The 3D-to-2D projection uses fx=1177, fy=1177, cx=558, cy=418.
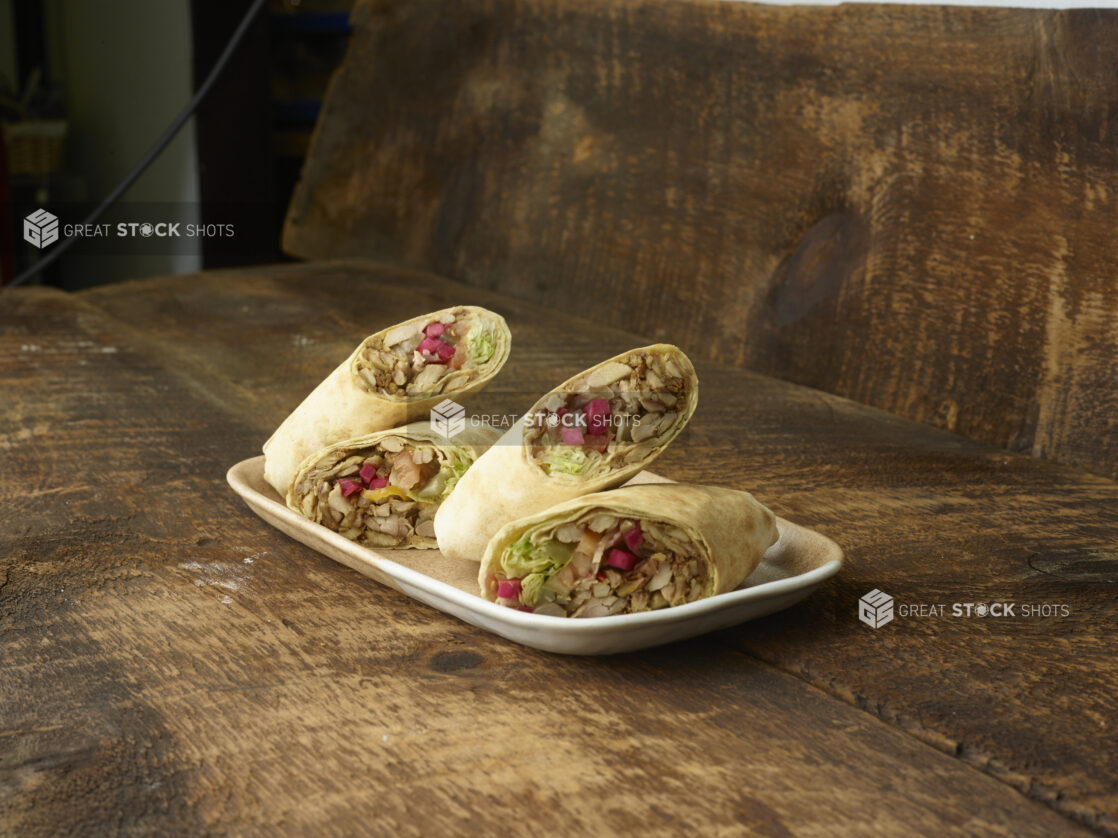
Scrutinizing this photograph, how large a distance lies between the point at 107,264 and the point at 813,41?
4.38 meters

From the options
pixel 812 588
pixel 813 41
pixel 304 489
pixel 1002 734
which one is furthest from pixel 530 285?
pixel 1002 734

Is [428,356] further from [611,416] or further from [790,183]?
[790,183]

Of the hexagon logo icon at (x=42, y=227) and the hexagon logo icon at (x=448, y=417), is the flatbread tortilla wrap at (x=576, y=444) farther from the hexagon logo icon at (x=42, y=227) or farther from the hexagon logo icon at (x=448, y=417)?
the hexagon logo icon at (x=42, y=227)

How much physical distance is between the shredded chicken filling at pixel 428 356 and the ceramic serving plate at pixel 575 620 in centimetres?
16

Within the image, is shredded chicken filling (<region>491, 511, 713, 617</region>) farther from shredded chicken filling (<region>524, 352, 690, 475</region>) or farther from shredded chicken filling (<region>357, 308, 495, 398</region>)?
shredded chicken filling (<region>357, 308, 495, 398</region>)

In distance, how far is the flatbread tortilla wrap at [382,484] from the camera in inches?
41.2

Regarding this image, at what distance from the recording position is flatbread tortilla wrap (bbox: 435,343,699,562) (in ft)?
3.13

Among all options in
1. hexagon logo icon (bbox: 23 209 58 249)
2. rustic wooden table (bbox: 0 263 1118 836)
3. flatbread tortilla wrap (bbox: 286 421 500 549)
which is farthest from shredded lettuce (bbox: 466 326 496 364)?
hexagon logo icon (bbox: 23 209 58 249)

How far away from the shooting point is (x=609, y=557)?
86 centimetres

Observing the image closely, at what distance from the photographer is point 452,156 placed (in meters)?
2.72

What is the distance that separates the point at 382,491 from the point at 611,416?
22 cm

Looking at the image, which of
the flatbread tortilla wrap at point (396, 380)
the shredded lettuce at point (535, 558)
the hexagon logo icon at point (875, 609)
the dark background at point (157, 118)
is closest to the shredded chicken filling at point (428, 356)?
the flatbread tortilla wrap at point (396, 380)

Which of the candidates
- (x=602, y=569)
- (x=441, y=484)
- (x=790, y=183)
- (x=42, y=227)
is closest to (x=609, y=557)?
(x=602, y=569)

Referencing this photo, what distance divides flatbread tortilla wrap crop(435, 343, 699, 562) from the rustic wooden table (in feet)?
0.30
